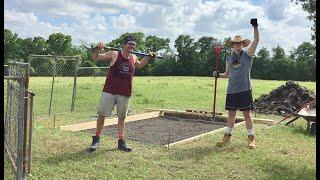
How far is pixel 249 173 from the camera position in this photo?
254 inches

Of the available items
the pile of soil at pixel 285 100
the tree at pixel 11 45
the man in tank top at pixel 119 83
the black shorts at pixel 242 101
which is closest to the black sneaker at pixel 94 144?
the man in tank top at pixel 119 83

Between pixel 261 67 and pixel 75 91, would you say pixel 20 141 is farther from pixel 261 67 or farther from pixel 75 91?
pixel 261 67

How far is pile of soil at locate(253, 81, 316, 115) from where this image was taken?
13.9 m

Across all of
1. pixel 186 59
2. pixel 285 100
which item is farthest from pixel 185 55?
pixel 285 100

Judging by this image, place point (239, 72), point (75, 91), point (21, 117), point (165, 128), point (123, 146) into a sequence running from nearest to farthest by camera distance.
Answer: point (21, 117) < point (123, 146) < point (239, 72) < point (165, 128) < point (75, 91)

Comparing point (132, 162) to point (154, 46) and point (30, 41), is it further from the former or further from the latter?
point (154, 46)

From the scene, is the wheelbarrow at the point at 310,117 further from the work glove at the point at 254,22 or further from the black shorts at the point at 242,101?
the work glove at the point at 254,22

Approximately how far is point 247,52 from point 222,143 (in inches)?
62.3

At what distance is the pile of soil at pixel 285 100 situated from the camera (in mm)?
13883

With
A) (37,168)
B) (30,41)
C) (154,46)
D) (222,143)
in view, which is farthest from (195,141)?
(154,46)

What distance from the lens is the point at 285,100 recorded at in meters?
14.5

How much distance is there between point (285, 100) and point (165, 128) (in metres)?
5.42

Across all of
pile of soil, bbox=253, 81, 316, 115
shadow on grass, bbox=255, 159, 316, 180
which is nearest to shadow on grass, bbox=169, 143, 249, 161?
shadow on grass, bbox=255, 159, 316, 180

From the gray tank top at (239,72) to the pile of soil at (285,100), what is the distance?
5.93 meters
